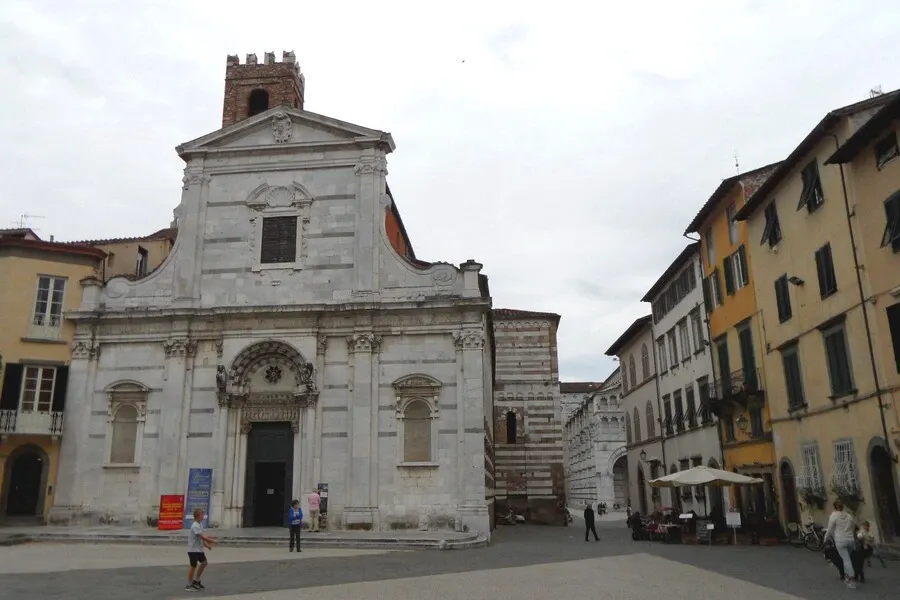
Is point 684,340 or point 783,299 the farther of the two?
point 684,340

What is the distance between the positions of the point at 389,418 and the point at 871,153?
613 inches

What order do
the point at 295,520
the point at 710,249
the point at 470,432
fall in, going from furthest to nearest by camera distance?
1. the point at 710,249
2. the point at 470,432
3. the point at 295,520

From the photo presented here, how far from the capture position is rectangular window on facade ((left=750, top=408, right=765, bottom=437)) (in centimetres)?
2384

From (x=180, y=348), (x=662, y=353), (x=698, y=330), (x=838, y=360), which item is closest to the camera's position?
(x=838, y=360)

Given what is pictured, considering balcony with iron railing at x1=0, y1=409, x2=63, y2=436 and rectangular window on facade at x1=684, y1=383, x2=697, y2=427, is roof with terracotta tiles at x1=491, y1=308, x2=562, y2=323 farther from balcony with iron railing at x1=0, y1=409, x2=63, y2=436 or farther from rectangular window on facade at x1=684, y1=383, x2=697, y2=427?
balcony with iron railing at x1=0, y1=409, x2=63, y2=436

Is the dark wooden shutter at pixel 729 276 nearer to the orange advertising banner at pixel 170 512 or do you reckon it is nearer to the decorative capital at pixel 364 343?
the decorative capital at pixel 364 343

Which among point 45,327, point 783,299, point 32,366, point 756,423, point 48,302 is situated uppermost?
point 48,302

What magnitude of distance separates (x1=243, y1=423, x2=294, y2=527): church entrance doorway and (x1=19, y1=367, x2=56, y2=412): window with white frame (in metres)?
6.95

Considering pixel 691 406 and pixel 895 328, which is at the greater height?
pixel 895 328

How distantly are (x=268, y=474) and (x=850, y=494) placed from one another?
1735 cm

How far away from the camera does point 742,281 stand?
2489 cm

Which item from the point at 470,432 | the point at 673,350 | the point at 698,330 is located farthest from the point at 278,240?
the point at 673,350

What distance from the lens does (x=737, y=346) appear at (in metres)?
25.2

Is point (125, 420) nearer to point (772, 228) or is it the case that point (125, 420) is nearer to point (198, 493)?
point (198, 493)
